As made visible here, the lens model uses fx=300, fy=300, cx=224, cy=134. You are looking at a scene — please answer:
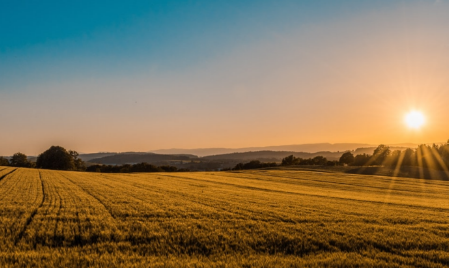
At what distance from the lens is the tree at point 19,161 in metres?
111

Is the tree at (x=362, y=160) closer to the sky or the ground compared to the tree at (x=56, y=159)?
closer to the ground

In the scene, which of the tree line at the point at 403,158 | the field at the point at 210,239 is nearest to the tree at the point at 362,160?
the tree line at the point at 403,158

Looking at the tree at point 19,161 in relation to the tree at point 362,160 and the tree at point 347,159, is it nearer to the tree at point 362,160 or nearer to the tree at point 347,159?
the tree at point 347,159

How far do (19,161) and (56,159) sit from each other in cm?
1943

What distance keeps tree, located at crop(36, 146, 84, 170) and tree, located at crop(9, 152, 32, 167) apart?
7.51 meters

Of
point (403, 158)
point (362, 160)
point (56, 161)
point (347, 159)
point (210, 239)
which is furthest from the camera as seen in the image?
point (347, 159)

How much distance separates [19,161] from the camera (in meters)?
111

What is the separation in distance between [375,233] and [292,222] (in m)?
3.55

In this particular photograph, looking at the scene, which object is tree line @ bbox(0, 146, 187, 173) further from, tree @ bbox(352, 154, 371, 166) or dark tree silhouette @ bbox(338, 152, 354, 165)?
tree @ bbox(352, 154, 371, 166)

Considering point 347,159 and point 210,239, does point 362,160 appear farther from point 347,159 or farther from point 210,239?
point 210,239

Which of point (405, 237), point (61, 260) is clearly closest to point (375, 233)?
point (405, 237)

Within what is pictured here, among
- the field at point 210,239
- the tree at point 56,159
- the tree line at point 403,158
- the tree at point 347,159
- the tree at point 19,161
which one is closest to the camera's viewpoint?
the field at point 210,239

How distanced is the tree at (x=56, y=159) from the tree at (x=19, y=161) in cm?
751

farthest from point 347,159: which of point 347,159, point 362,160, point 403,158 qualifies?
point 403,158
